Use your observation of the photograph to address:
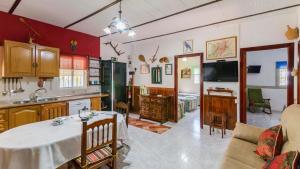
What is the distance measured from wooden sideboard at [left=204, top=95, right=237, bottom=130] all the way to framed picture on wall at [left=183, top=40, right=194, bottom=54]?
54.8 inches

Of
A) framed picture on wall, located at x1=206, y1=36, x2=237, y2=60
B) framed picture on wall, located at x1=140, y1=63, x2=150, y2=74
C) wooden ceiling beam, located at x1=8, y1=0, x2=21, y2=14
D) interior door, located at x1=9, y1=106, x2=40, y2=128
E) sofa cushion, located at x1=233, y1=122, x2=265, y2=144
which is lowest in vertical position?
sofa cushion, located at x1=233, y1=122, x2=265, y2=144

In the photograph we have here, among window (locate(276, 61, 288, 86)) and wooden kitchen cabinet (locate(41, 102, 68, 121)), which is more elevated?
window (locate(276, 61, 288, 86))

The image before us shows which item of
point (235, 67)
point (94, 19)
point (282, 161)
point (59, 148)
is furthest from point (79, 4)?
point (235, 67)

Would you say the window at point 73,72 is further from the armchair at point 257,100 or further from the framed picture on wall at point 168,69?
the armchair at point 257,100

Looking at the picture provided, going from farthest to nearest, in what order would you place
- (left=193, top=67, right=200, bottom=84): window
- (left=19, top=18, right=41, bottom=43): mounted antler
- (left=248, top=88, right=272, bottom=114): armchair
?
(left=193, top=67, right=200, bottom=84): window, (left=248, top=88, right=272, bottom=114): armchair, (left=19, top=18, right=41, bottom=43): mounted antler

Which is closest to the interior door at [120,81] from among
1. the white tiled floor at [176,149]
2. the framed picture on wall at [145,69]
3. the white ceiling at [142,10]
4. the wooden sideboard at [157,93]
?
the wooden sideboard at [157,93]

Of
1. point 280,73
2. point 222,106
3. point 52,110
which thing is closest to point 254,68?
point 280,73

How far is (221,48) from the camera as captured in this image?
160 inches

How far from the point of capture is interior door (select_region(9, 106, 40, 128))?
2.89m

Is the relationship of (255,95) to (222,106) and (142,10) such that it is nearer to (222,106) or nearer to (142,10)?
(222,106)

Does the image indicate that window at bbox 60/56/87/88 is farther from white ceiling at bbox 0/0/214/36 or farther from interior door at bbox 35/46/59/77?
white ceiling at bbox 0/0/214/36

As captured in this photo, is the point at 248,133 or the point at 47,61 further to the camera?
the point at 47,61

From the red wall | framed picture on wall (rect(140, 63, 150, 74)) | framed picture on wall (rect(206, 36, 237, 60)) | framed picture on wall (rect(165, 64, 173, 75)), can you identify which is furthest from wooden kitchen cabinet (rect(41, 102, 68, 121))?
framed picture on wall (rect(206, 36, 237, 60))

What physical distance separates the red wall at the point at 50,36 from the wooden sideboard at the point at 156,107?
218 cm
